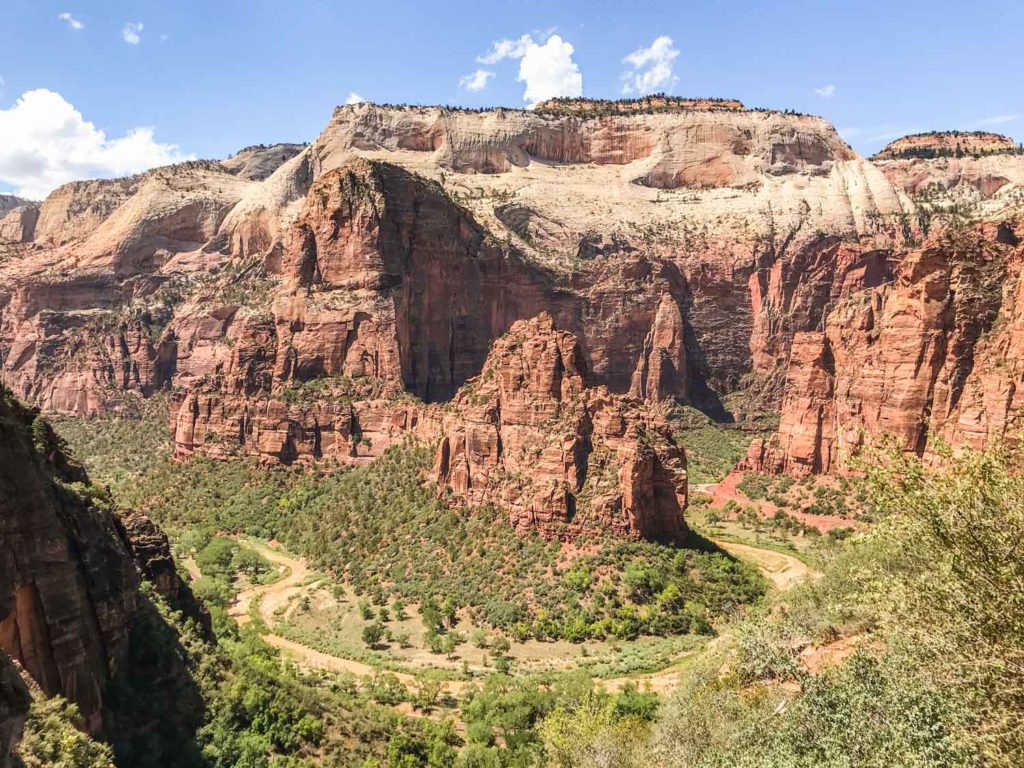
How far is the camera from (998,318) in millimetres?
61844

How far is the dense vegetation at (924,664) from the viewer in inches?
571

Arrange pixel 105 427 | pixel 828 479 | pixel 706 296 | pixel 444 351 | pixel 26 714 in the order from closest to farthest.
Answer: pixel 26 714 → pixel 828 479 → pixel 444 351 → pixel 105 427 → pixel 706 296

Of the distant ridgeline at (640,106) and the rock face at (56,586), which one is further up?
the distant ridgeline at (640,106)

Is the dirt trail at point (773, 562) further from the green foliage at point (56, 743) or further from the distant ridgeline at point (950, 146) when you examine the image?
the distant ridgeline at point (950, 146)

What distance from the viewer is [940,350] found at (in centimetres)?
6438

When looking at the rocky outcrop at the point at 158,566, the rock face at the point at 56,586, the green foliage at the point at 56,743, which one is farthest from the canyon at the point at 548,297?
the rocky outcrop at the point at 158,566

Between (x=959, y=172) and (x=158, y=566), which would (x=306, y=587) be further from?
(x=959, y=172)

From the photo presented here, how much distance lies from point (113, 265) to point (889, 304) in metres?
145

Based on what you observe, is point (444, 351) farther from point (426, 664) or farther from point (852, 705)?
point (852, 705)

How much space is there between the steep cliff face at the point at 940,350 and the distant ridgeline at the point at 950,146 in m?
121

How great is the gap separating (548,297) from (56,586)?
110 m

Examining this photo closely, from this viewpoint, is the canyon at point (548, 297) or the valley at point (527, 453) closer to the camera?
the valley at point (527, 453)

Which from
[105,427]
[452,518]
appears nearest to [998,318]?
[452,518]

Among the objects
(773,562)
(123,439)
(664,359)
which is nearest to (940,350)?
(773,562)
